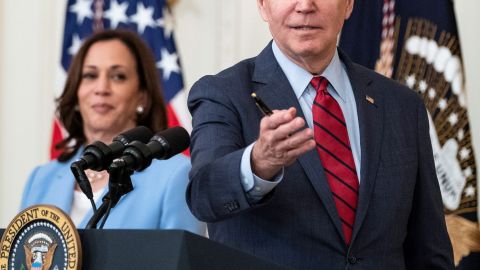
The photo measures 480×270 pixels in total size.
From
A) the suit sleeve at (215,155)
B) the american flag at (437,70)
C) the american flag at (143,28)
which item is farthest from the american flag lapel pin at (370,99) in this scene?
the american flag at (143,28)

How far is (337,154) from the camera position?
101 inches

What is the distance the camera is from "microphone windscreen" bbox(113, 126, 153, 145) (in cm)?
225

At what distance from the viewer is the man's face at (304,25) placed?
103 inches

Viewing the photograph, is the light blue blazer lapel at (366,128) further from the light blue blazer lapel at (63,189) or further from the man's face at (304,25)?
the light blue blazer lapel at (63,189)

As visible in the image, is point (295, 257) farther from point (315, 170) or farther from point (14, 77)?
point (14, 77)

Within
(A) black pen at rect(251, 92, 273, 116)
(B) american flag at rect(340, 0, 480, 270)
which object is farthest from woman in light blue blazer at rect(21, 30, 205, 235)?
(A) black pen at rect(251, 92, 273, 116)

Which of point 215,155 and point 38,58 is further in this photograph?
point 38,58

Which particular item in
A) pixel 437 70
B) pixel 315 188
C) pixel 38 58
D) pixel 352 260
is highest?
pixel 38 58

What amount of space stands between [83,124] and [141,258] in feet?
8.42

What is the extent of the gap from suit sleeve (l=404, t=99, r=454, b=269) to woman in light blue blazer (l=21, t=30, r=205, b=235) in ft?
4.05

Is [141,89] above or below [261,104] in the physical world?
above

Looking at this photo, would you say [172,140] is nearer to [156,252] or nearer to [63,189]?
[156,252]

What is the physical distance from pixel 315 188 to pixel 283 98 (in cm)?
27

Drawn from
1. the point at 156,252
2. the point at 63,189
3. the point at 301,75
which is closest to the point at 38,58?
the point at 63,189
